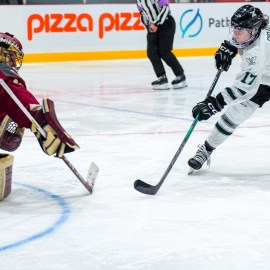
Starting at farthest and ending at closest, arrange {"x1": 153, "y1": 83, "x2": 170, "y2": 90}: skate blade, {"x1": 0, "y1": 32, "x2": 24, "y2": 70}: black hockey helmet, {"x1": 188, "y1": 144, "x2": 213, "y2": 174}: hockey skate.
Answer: {"x1": 153, "y1": 83, "x2": 170, "y2": 90}: skate blade < {"x1": 188, "y1": 144, "x2": 213, "y2": 174}: hockey skate < {"x1": 0, "y1": 32, "x2": 24, "y2": 70}: black hockey helmet

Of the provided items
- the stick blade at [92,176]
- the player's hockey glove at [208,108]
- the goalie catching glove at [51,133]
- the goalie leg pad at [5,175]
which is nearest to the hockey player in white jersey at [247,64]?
the player's hockey glove at [208,108]

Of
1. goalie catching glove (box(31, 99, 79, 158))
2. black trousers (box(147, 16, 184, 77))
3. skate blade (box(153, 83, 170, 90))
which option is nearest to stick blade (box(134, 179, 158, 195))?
goalie catching glove (box(31, 99, 79, 158))

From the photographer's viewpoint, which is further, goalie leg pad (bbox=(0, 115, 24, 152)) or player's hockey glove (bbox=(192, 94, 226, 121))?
player's hockey glove (bbox=(192, 94, 226, 121))

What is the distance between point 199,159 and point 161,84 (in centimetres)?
362

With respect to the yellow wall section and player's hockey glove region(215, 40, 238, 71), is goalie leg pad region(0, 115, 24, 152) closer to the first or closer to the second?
player's hockey glove region(215, 40, 238, 71)

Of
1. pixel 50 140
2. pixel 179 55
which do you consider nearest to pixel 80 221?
pixel 50 140

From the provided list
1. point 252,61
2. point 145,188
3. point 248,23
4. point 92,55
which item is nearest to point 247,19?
point 248,23

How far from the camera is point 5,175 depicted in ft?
9.09

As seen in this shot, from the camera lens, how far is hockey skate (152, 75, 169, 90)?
6.84 metres

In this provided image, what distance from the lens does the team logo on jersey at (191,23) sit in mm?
10172

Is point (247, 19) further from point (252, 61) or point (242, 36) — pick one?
point (252, 61)

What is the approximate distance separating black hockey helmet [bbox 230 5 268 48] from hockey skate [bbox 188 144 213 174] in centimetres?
51

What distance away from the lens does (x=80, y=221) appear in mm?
2516

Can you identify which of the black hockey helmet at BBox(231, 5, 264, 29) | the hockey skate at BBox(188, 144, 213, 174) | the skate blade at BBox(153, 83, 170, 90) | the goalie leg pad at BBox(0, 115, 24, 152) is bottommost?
the skate blade at BBox(153, 83, 170, 90)
